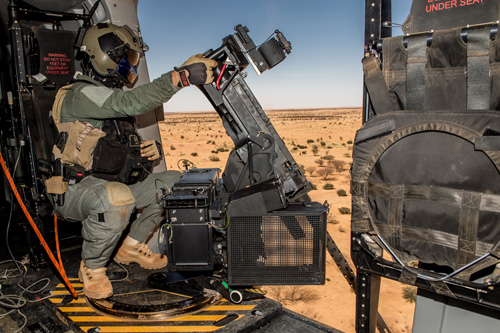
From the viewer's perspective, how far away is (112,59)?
3697 mm

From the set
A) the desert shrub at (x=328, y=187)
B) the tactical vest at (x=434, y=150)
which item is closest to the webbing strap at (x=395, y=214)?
the tactical vest at (x=434, y=150)

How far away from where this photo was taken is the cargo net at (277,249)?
2.62 m

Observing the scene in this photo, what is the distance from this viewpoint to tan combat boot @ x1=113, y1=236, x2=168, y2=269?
13.3 feet

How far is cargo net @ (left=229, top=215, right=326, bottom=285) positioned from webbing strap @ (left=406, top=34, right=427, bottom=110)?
999 millimetres

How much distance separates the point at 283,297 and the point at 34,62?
5.86m

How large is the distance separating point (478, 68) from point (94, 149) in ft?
10.3

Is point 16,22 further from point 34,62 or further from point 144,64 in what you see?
point 144,64

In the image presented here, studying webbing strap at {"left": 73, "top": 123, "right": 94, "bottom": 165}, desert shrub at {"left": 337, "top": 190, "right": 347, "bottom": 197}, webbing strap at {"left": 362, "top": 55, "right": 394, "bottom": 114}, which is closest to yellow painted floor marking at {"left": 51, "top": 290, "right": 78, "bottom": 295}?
webbing strap at {"left": 73, "top": 123, "right": 94, "bottom": 165}

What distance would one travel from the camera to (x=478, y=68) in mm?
1862

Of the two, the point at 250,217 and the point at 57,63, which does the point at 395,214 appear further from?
the point at 57,63

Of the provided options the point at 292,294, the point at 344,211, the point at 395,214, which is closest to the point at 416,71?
the point at 395,214

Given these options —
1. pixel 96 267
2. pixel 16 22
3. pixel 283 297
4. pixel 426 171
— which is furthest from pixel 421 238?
pixel 283 297

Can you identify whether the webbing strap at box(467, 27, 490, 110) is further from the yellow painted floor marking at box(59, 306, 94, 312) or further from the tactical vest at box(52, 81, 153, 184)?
the yellow painted floor marking at box(59, 306, 94, 312)

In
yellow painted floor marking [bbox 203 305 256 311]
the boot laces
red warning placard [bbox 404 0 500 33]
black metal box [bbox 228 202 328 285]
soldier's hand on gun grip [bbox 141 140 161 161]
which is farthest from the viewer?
the boot laces
